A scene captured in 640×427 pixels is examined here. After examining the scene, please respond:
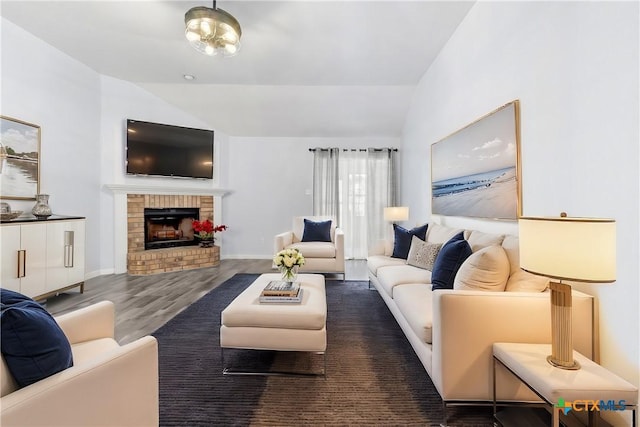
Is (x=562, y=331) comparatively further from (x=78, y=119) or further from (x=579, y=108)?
(x=78, y=119)

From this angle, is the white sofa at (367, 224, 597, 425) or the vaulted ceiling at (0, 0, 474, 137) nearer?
the white sofa at (367, 224, 597, 425)

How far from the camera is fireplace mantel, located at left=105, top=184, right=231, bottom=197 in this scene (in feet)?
14.2

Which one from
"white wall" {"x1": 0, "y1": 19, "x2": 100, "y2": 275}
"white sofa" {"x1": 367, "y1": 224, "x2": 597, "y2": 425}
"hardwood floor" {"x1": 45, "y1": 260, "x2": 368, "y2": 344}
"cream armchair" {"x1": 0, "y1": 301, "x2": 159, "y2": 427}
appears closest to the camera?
"cream armchair" {"x1": 0, "y1": 301, "x2": 159, "y2": 427}

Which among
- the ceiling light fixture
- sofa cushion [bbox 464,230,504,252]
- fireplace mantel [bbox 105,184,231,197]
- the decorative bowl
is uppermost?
the ceiling light fixture

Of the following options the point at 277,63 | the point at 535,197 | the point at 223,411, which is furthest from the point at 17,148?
the point at 535,197

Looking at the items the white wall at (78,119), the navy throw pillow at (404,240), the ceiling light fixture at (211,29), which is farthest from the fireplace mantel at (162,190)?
the navy throw pillow at (404,240)

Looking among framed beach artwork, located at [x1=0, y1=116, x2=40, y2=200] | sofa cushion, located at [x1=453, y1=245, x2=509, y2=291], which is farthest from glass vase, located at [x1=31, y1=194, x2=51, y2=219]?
sofa cushion, located at [x1=453, y1=245, x2=509, y2=291]

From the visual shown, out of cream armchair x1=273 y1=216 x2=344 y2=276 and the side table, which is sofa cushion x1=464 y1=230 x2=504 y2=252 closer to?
the side table

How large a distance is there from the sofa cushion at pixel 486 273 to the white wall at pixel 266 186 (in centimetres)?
431

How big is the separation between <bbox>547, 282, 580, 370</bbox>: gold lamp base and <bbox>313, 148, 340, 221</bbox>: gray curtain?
4.53 metres

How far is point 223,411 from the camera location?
1.49 metres

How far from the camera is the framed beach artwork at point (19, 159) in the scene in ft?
9.69

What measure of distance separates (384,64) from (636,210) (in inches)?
127

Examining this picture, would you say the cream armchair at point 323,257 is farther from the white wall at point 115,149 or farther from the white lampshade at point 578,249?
the white lampshade at point 578,249
